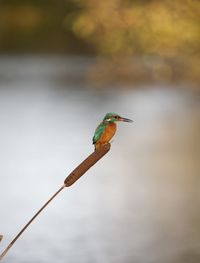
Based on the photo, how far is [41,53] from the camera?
22875 mm

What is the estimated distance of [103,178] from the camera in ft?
24.0

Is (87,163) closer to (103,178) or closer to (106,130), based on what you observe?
(106,130)

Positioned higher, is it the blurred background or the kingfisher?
the blurred background

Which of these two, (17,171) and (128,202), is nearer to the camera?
(128,202)

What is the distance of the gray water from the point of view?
16.6ft

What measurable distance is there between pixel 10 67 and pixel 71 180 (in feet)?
54.3

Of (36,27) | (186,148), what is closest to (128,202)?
(186,148)

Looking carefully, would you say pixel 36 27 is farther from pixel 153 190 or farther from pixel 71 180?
pixel 71 180

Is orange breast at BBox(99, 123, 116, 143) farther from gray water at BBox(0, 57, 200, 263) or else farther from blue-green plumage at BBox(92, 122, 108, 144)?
gray water at BBox(0, 57, 200, 263)

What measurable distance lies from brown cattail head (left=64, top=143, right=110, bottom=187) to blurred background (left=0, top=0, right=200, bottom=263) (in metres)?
2.22

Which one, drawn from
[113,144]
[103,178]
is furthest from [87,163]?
[113,144]

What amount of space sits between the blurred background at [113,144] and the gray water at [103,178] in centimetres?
1

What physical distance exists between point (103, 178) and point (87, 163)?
5.06 meters

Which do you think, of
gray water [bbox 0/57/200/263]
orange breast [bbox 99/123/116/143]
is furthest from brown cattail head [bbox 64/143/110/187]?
gray water [bbox 0/57/200/263]
